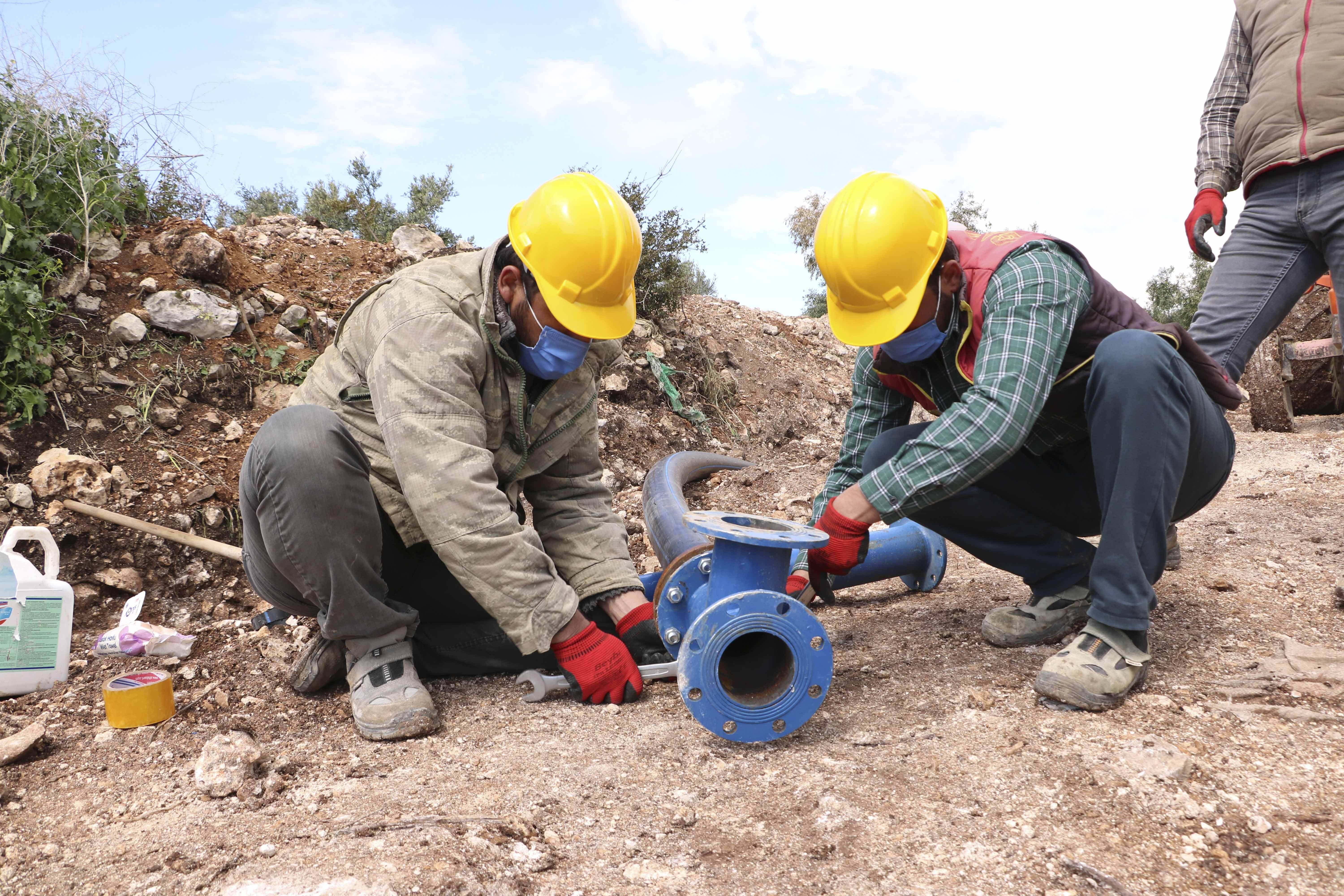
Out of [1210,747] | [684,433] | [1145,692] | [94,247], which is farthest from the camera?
[684,433]

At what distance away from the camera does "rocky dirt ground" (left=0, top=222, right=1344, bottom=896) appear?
1511mm

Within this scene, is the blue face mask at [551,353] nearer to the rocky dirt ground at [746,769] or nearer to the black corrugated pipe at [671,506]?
the black corrugated pipe at [671,506]

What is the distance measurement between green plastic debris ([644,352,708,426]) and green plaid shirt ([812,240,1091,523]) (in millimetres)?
4053

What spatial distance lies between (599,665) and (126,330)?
11.1 ft

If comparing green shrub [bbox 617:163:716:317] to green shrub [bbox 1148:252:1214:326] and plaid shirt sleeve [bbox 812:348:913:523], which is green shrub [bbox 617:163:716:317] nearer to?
plaid shirt sleeve [bbox 812:348:913:523]

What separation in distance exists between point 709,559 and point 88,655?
2382mm

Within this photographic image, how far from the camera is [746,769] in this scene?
1903 millimetres

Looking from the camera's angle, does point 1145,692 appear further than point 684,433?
No

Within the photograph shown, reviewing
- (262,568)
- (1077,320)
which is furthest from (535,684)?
(1077,320)

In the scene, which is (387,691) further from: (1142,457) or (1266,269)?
(1266,269)

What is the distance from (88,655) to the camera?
9.95ft

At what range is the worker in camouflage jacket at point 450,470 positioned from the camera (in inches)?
86.7

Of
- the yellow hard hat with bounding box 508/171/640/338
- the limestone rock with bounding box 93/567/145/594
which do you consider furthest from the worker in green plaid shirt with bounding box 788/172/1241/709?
the limestone rock with bounding box 93/567/145/594

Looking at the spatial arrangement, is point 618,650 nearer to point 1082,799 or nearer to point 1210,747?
point 1082,799
